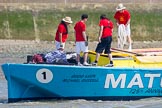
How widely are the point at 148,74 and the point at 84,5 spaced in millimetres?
29563

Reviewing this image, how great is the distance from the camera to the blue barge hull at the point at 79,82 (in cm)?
1955

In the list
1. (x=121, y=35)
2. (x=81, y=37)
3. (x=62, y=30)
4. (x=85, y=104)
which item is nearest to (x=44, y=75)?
(x=85, y=104)

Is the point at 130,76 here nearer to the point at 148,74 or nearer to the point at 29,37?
the point at 148,74

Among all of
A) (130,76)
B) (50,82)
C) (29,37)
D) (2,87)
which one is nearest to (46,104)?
(50,82)

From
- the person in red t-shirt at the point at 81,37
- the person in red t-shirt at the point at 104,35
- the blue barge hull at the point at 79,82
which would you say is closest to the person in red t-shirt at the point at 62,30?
the person in red t-shirt at the point at 81,37

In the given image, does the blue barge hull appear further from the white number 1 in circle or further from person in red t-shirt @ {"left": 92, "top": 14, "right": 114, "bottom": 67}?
person in red t-shirt @ {"left": 92, "top": 14, "right": 114, "bottom": 67}

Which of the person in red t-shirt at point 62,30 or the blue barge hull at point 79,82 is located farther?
the person in red t-shirt at point 62,30

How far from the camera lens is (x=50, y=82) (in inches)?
773

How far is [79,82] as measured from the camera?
64.5 ft

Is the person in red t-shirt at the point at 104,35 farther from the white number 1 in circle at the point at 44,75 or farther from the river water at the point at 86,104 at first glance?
the white number 1 in circle at the point at 44,75

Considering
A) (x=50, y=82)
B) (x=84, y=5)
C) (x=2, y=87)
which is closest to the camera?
(x=50, y=82)

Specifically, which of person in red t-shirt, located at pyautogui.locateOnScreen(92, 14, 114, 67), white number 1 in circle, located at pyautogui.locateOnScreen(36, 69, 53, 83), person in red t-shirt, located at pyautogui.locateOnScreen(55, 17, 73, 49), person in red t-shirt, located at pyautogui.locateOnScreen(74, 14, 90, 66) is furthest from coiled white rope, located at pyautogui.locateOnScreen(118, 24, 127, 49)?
white number 1 in circle, located at pyautogui.locateOnScreen(36, 69, 53, 83)

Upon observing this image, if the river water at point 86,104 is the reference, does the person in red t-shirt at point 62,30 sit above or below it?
above

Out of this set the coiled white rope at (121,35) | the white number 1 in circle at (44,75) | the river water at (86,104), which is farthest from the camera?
the coiled white rope at (121,35)
